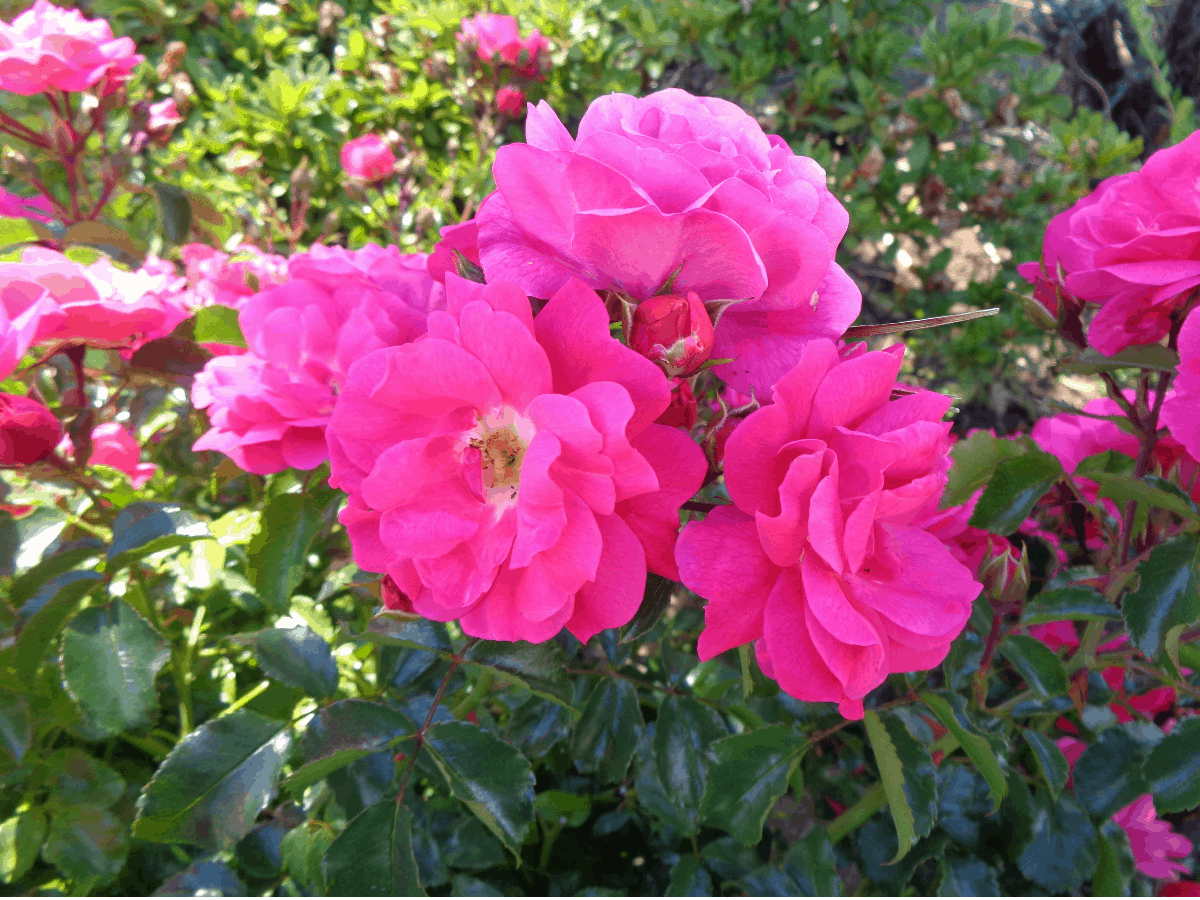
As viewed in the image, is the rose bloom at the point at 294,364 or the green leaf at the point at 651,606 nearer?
the green leaf at the point at 651,606

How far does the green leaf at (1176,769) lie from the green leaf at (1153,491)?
0.27 m

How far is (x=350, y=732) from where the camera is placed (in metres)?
0.65

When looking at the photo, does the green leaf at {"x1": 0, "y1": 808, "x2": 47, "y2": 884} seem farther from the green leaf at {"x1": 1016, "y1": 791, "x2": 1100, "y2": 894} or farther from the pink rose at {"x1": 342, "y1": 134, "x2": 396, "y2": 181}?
the pink rose at {"x1": 342, "y1": 134, "x2": 396, "y2": 181}

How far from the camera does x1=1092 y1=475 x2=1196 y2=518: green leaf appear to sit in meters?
0.62

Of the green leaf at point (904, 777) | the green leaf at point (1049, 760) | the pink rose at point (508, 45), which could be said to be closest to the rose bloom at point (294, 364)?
the green leaf at point (904, 777)

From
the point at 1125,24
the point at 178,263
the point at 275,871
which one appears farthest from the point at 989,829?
the point at 1125,24

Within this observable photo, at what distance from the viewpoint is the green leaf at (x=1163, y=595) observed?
0.63 meters

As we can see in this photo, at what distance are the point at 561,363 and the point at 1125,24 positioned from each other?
3.24 meters

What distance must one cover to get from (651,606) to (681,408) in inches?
5.2

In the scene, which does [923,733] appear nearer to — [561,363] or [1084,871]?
[1084,871]

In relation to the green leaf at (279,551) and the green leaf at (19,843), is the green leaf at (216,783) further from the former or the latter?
the green leaf at (19,843)

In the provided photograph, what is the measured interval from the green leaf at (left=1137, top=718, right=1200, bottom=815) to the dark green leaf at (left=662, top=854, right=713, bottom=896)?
1.67ft

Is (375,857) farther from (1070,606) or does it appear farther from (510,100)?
(510,100)

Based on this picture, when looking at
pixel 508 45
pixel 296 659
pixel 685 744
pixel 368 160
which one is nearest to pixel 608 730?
pixel 685 744
